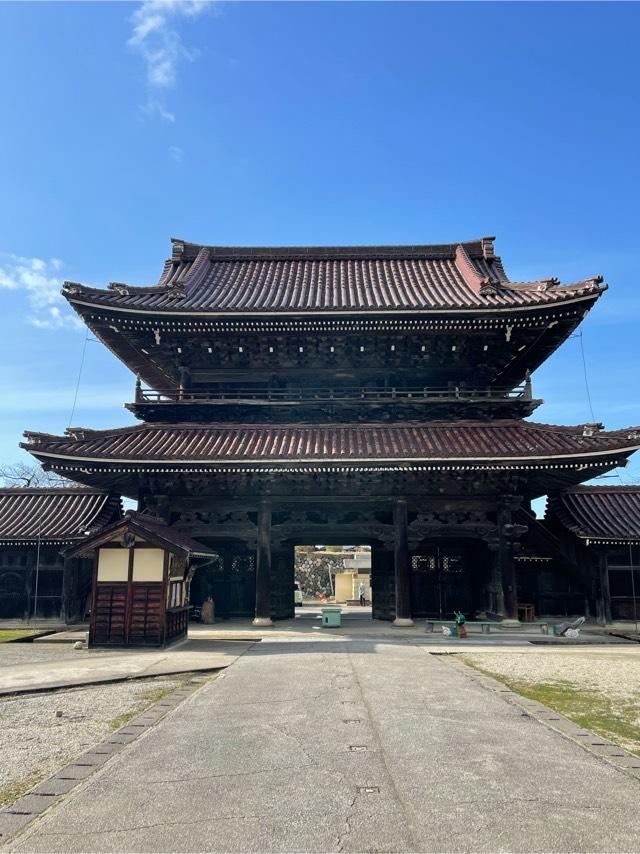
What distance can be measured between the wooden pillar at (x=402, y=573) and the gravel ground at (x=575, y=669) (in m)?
4.18

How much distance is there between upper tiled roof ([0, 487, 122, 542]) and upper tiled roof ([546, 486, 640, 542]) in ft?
52.2

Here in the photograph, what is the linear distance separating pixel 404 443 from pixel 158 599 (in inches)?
319

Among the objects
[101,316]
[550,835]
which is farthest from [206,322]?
[550,835]

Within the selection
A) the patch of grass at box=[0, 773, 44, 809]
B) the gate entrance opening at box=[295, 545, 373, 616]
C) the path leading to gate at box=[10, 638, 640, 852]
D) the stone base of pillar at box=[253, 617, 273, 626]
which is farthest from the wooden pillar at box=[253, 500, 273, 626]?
the gate entrance opening at box=[295, 545, 373, 616]

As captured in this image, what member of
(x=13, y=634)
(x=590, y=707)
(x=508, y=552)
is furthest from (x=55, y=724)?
(x=508, y=552)

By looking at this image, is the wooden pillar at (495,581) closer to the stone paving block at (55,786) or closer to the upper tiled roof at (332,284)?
the upper tiled roof at (332,284)

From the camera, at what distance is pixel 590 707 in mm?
8086

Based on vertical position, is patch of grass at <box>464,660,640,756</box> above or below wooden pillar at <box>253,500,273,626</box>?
below

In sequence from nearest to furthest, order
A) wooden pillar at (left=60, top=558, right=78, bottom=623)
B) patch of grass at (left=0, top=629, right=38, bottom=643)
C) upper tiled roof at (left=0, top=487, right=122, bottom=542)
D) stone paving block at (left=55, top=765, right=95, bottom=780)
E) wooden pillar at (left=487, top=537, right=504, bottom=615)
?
stone paving block at (left=55, top=765, right=95, bottom=780), patch of grass at (left=0, top=629, right=38, bottom=643), wooden pillar at (left=487, top=537, right=504, bottom=615), wooden pillar at (left=60, top=558, right=78, bottom=623), upper tiled roof at (left=0, top=487, right=122, bottom=542)

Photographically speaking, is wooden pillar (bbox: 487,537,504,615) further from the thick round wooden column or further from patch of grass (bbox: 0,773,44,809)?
patch of grass (bbox: 0,773,44,809)

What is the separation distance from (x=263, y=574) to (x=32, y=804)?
12875 millimetres

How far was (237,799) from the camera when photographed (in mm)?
4590

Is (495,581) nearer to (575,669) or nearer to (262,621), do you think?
(575,669)

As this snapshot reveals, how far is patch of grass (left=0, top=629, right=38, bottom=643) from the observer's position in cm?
1548
